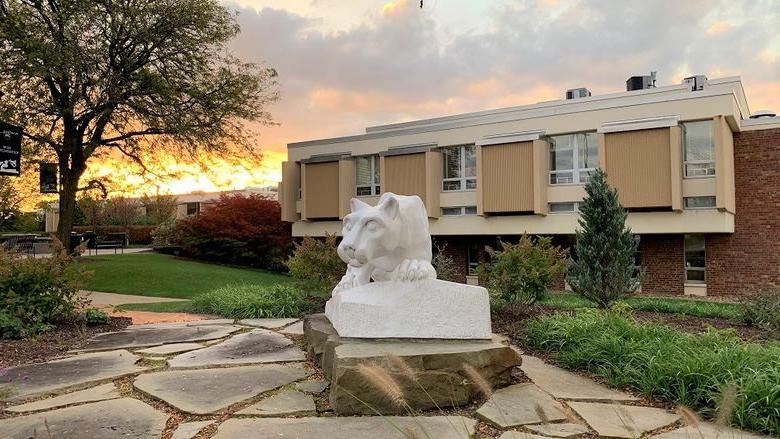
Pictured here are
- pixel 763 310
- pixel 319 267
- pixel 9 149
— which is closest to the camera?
pixel 763 310

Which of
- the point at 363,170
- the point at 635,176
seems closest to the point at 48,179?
the point at 363,170

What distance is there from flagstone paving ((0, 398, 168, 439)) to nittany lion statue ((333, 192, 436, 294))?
2.16 m

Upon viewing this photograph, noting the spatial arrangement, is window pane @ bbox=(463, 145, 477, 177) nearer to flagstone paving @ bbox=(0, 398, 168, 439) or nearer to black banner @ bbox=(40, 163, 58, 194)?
black banner @ bbox=(40, 163, 58, 194)

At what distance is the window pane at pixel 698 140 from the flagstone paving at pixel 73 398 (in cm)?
1904

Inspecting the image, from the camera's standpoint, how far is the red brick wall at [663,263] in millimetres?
18453

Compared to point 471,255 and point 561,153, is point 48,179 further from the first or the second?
point 561,153

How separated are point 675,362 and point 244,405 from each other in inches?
153

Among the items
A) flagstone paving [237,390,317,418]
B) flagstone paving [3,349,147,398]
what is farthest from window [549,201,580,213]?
flagstone paving [237,390,317,418]

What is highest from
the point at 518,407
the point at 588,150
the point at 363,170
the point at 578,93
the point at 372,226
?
the point at 578,93

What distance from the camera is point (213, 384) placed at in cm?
469

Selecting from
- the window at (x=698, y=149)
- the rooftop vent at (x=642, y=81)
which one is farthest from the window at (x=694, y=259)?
the rooftop vent at (x=642, y=81)

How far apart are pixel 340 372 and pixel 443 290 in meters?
1.40

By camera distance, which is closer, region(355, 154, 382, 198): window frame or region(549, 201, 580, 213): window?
region(549, 201, 580, 213): window

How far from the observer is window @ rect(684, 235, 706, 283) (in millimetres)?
18453
